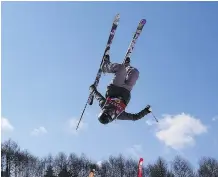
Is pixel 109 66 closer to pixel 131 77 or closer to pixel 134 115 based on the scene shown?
pixel 131 77

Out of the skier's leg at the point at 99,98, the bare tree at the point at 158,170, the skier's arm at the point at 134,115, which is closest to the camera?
the skier's leg at the point at 99,98

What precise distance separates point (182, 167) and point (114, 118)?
72112mm

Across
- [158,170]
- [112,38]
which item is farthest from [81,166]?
[112,38]

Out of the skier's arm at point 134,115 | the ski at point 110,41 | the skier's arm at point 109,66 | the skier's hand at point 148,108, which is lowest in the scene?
the skier's arm at point 134,115

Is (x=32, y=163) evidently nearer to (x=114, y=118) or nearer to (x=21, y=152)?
(x=21, y=152)

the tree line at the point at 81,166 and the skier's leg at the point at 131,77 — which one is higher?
the tree line at the point at 81,166

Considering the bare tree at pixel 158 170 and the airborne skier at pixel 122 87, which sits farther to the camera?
the bare tree at pixel 158 170

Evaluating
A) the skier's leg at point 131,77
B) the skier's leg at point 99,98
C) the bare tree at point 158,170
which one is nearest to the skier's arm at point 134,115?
the skier's leg at point 99,98

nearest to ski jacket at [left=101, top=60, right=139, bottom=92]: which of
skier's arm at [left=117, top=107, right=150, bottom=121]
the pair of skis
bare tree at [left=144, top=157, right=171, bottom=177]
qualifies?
skier's arm at [left=117, top=107, right=150, bottom=121]

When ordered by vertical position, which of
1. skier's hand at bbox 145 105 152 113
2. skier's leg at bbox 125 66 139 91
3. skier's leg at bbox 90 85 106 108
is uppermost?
skier's leg at bbox 125 66 139 91

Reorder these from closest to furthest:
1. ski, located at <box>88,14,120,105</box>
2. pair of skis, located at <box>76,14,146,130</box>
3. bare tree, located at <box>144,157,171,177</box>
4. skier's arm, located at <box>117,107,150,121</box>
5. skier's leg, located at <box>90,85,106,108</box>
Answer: skier's leg, located at <box>90,85,106,108</box> → skier's arm, located at <box>117,107,150,121</box> → pair of skis, located at <box>76,14,146,130</box> → ski, located at <box>88,14,120,105</box> → bare tree, located at <box>144,157,171,177</box>

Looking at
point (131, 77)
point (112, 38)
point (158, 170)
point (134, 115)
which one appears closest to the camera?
point (131, 77)

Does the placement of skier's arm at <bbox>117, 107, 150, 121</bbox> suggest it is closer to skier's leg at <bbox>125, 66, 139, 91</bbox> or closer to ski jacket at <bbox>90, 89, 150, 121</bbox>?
ski jacket at <bbox>90, 89, 150, 121</bbox>

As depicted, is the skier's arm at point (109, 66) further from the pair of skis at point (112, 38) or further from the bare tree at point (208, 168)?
the bare tree at point (208, 168)
